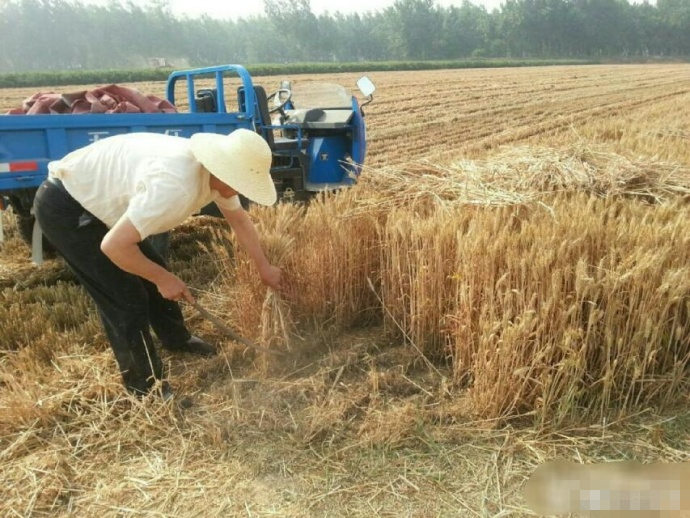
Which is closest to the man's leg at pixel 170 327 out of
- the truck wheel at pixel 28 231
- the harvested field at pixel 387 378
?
the harvested field at pixel 387 378

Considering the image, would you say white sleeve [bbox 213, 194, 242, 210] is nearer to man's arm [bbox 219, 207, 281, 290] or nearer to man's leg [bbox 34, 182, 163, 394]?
man's arm [bbox 219, 207, 281, 290]

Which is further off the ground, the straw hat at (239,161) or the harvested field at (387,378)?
the straw hat at (239,161)

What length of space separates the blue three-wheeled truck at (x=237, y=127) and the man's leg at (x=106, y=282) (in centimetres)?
91

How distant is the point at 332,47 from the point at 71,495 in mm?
87670

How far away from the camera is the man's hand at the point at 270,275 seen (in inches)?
119

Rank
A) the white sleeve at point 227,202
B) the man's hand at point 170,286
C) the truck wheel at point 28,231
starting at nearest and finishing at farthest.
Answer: the man's hand at point 170,286, the white sleeve at point 227,202, the truck wheel at point 28,231

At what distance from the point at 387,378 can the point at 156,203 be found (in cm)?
145

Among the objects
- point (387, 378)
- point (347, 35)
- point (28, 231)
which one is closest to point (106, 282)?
point (387, 378)

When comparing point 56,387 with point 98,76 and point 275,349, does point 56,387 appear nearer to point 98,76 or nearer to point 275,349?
point 275,349

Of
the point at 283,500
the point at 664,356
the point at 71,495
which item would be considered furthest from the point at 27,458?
the point at 664,356

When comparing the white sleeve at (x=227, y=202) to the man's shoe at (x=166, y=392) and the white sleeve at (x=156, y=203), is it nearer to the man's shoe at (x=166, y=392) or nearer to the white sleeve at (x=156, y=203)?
the white sleeve at (x=156, y=203)

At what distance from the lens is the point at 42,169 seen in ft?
14.8

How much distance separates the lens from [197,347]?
340cm

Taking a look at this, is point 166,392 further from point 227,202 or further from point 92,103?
point 92,103
